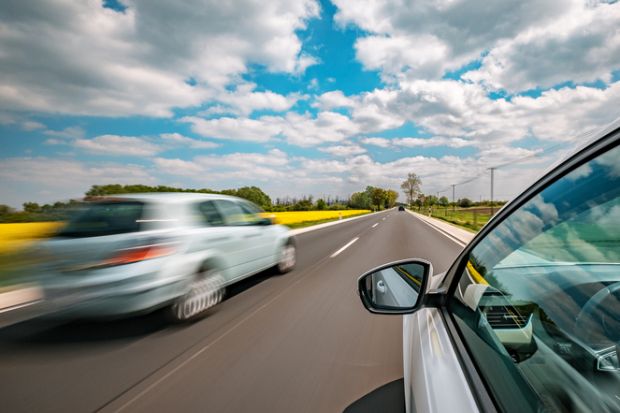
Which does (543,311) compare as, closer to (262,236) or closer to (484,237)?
(484,237)

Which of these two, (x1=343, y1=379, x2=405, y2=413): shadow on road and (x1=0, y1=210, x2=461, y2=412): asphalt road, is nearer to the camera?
(x1=343, y1=379, x2=405, y2=413): shadow on road

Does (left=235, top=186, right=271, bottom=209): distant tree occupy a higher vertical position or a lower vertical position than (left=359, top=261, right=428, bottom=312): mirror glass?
higher

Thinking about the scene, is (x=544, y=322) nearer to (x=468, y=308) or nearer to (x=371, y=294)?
(x=468, y=308)

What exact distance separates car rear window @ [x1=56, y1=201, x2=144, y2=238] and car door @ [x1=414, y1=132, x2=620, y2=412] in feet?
10.7

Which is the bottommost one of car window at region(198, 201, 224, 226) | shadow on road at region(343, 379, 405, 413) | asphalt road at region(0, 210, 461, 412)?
asphalt road at region(0, 210, 461, 412)

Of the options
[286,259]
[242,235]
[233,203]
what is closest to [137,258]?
[242,235]

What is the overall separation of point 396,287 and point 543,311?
0.91m

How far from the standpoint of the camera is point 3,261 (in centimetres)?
802

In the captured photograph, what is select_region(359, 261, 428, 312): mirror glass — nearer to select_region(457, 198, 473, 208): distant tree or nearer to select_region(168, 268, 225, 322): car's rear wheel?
select_region(168, 268, 225, 322): car's rear wheel

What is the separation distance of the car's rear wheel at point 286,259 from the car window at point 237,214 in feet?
4.05

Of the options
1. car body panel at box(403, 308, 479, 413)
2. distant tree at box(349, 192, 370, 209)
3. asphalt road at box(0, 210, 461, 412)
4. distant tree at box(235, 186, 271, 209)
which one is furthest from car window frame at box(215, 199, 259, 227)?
distant tree at box(349, 192, 370, 209)

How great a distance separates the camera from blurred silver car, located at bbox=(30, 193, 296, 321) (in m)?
3.17

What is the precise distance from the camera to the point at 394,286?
1.87 metres

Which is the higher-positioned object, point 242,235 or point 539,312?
point 539,312
